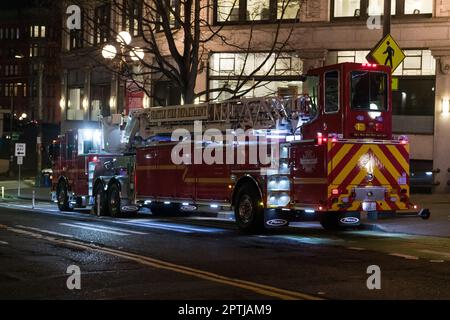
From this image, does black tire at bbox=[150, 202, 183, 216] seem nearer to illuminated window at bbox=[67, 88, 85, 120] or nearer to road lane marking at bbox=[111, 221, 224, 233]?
road lane marking at bbox=[111, 221, 224, 233]

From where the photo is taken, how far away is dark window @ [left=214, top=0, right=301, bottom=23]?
29.7 m

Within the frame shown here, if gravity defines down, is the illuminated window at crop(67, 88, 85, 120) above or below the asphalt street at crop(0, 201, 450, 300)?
above

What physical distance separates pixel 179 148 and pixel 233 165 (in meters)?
2.61

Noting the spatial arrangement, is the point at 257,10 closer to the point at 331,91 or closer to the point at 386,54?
the point at 386,54

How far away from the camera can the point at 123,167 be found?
21000 millimetres

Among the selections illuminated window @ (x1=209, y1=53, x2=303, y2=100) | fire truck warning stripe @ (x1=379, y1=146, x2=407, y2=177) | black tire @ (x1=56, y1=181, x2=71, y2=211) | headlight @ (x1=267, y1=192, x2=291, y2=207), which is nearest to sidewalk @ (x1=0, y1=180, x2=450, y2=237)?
fire truck warning stripe @ (x1=379, y1=146, x2=407, y2=177)

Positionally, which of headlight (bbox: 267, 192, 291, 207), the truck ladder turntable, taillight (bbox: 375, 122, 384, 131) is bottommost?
headlight (bbox: 267, 192, 291, 207)

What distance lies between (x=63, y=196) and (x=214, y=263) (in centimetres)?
1512

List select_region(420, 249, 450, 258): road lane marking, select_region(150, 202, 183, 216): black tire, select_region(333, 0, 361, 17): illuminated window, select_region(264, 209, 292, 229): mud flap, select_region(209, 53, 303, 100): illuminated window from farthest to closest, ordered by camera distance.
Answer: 1. select_region(209, 53, 303, 100): illuminated window
2. select_region(333, 0, 361, 17): illuminated window
3. select_region(150, 202, 183, 216): black tire
4. select_region(264, 209, 292, 229): mud flap
5. select_region(420, 249, 450, 258): road lane marking

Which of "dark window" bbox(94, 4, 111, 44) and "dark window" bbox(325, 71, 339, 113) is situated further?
"dark window" bbox(94, 4, 111, 44)

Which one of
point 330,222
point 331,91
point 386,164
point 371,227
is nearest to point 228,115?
point 331,91

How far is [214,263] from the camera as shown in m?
10.7

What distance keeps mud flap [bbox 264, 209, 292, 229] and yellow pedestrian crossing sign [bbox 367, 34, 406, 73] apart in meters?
4.80

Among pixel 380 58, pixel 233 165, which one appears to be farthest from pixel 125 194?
pixel 380 58
